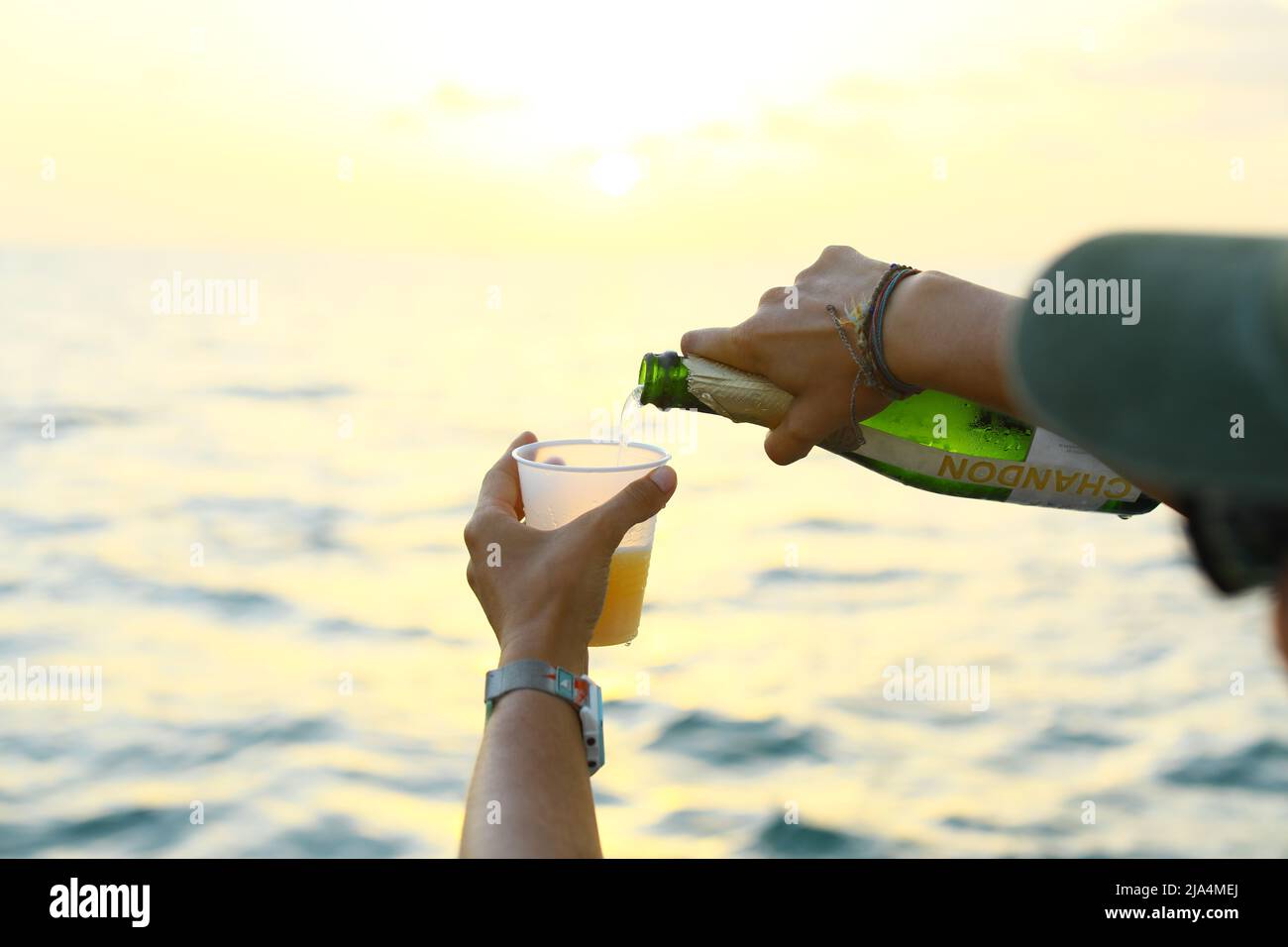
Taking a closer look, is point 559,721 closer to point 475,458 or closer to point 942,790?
point 942,790

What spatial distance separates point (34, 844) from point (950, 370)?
24.8 ft

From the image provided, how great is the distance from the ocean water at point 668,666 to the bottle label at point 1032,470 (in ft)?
1.70

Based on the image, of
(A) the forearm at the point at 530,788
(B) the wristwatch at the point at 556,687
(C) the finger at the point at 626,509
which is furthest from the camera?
(C) the finger at the point at 626,509

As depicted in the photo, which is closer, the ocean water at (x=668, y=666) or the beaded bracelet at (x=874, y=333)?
the beaded bracelet at (x=874, y=333)

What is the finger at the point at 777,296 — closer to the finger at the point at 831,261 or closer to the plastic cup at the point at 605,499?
the finger at the point at 831,261

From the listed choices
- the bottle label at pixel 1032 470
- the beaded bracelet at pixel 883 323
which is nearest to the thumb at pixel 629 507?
the beaded bracelet at pixel 883 323

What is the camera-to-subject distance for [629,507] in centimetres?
233

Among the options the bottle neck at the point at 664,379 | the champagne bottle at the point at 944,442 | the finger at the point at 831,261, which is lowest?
the champagne bottle at the point at 944,442

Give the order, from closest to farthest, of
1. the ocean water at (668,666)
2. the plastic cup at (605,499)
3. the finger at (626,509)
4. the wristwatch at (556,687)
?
the wristwatch at (556,687)
the finger at (626,509)
the plastic cup at (605,499)
the ocean water at (668,666)

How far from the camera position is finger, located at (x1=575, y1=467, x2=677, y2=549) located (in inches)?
90.8

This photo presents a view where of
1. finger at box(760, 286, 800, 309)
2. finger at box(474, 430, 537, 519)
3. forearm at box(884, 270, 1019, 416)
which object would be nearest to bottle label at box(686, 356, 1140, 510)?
finger at box(760, 286, 800, 309)

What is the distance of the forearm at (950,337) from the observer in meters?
2.40

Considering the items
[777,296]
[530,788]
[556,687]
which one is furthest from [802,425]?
[530,788]
